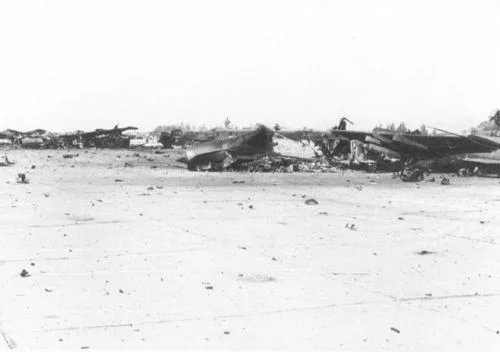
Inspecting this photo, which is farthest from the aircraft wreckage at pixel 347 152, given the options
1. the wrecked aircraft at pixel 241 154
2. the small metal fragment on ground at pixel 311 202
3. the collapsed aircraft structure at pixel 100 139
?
the collapsed aircraft structure at pixel 100 139

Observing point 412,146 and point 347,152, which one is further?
point 347,152

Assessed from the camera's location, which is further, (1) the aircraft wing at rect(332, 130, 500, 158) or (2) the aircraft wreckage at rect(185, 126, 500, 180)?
(1) the aircraft wing at rect(332, 130, 500, 158)

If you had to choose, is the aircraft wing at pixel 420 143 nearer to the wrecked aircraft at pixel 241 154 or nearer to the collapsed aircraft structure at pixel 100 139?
the wrecked aircraft at pixel 241 154

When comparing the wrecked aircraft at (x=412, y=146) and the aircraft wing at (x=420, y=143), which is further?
the aircraft wing at (x=420, y=143)

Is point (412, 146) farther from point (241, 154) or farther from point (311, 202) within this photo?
point (311, 202)

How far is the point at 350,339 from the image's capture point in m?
4.60

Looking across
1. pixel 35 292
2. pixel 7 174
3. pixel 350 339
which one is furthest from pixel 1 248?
pixel 7 174

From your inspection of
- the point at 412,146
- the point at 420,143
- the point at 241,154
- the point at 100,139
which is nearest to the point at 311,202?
the point at 241,154

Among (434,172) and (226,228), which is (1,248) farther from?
(434,172)

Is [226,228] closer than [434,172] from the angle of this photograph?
Yes

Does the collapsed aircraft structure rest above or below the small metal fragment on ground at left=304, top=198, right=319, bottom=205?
above

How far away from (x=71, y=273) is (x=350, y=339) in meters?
3.21

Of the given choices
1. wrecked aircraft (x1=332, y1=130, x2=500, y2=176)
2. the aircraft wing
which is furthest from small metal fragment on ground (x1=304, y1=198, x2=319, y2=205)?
the aircraft wing

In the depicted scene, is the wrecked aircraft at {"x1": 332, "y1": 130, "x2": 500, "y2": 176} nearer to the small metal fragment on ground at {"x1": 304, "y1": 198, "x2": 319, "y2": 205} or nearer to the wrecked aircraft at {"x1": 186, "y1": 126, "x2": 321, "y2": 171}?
the wrecked aircraft at {"x1": 186, "y1": 126, "x2": 321, "y2": 171}
